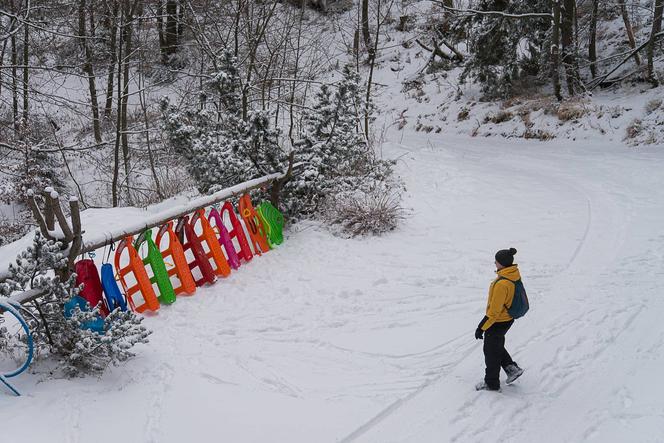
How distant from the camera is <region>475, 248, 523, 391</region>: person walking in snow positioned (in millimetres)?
4219

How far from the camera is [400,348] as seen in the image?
17.0ft

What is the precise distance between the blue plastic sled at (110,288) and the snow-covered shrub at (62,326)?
3.29 ft

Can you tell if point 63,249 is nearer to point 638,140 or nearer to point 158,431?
point 158,431

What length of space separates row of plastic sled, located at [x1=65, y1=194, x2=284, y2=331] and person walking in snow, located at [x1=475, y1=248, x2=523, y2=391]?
11.3 ft

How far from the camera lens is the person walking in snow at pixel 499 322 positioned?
13.8 ft

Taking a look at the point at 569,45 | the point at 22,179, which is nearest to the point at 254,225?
the point at 22,179

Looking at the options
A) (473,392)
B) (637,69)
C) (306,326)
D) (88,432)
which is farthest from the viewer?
(637,69)

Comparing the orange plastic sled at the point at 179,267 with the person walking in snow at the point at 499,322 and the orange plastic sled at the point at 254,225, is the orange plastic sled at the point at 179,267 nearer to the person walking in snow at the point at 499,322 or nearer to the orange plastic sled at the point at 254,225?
the orange plastic sled at the point at 254,225

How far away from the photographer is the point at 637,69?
1577 cm

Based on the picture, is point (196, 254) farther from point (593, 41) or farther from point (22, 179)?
point (593, 41)

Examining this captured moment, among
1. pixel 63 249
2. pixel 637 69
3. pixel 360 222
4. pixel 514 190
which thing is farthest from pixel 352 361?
pixel 637 69

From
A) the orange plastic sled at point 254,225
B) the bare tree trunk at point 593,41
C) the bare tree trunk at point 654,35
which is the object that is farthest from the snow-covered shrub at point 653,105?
the orange plastic sled at point 254,225

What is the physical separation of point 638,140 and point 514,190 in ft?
15.8

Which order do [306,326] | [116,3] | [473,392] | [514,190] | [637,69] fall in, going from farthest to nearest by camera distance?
[637,69] < [116,3] < [514,190] < [306,326] < [473,392]
